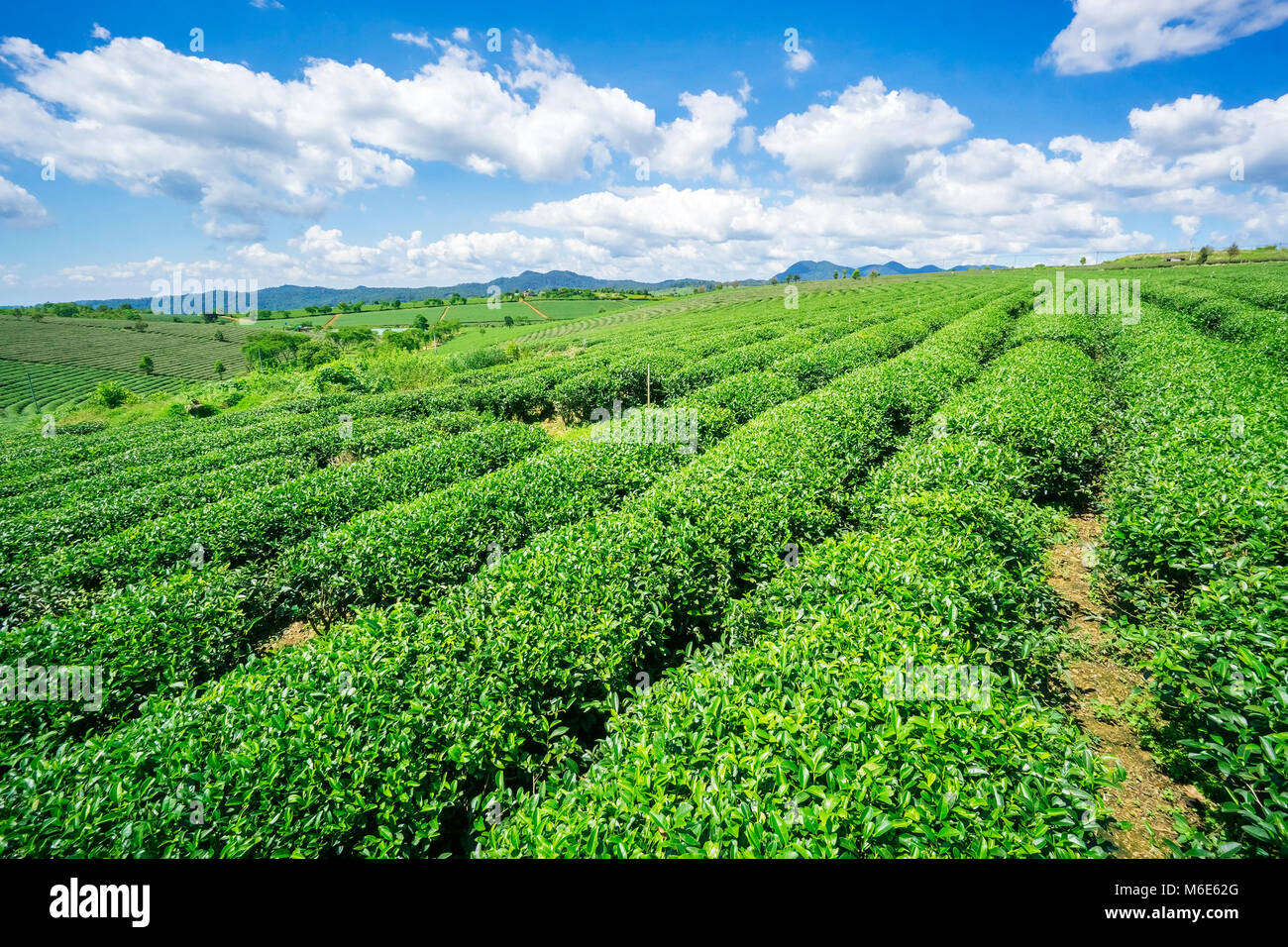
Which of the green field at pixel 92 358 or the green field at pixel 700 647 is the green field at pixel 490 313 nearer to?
the green field at pixel 92 358

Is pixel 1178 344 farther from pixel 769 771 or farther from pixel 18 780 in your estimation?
pixel 18 780

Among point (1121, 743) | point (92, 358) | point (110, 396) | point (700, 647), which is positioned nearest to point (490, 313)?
point (110, 396)

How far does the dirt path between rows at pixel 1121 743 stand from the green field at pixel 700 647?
0.05 meters

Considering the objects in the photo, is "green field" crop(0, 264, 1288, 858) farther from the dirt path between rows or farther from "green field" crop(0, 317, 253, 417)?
"green field" crop(0, 317, 253, 417)

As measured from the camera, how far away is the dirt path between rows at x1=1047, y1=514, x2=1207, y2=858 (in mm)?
4766

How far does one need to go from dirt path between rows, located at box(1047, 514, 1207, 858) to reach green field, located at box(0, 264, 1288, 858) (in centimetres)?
5

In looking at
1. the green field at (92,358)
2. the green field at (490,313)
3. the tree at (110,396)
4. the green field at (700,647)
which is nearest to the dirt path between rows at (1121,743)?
the green field at (700,647)

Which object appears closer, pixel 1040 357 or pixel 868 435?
pixel 868 435

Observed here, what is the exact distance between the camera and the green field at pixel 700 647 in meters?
3.42

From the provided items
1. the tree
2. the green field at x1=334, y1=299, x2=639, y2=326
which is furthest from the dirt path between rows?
the green field at x1=334, y1=299, x2=639, y2=326

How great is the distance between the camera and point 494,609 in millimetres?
5812
